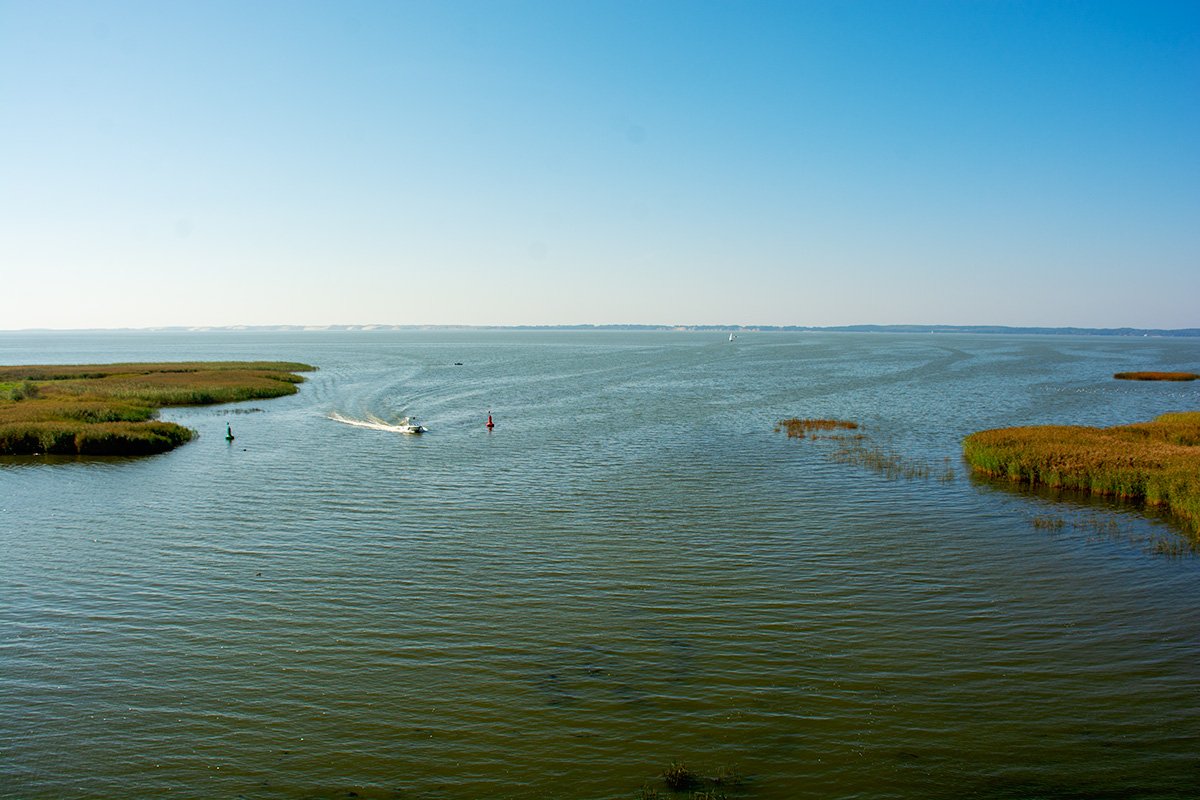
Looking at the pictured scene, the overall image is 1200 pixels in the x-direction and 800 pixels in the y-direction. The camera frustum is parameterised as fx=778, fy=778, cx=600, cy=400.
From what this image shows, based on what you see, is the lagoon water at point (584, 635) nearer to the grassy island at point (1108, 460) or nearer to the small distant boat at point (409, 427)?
the grassy island at point (1108, 460)

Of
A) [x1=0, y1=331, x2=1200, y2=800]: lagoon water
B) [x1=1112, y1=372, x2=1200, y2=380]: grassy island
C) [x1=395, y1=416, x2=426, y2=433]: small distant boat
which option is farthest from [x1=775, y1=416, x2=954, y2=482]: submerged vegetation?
[x1=1112, y1=372, x2=1200, y2=380]: grassy island

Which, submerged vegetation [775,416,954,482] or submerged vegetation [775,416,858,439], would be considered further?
submerged vegetation [775,416,858,439]

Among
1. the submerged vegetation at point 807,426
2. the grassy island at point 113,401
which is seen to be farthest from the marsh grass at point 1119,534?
the grassy island at point 113,401

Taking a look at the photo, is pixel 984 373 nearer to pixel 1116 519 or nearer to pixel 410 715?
pixel 1116 519

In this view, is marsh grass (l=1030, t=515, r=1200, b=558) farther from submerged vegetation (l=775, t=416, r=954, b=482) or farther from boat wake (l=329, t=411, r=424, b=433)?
boat wake (l=329, t=411, r=424, b=433)

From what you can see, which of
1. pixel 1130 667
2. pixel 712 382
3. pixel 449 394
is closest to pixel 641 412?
pixel 449 394

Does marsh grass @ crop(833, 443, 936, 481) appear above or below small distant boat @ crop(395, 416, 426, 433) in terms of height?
below
